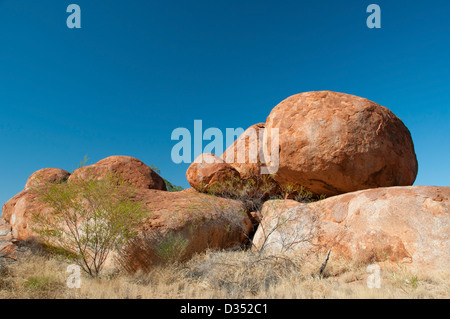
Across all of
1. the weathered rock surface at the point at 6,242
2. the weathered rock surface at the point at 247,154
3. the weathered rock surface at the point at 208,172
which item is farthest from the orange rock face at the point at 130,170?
the weathered rock surface at the point at 6,242

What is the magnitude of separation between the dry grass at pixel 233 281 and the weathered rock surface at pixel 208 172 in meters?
3.12

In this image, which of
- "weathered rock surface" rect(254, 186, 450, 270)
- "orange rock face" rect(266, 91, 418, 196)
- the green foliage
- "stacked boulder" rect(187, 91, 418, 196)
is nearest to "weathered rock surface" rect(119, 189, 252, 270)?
the green foliage

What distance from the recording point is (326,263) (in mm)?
5988

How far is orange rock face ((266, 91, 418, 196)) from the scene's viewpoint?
7.51 m

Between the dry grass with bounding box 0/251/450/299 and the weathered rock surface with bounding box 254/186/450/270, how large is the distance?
40cm

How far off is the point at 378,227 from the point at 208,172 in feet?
16.2

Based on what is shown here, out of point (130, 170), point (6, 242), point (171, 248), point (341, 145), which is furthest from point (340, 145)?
point (6, 242)

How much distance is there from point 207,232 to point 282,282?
8.89 ft

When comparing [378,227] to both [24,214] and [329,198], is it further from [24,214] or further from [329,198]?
[24,214]

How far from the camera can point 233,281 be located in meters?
5.27
